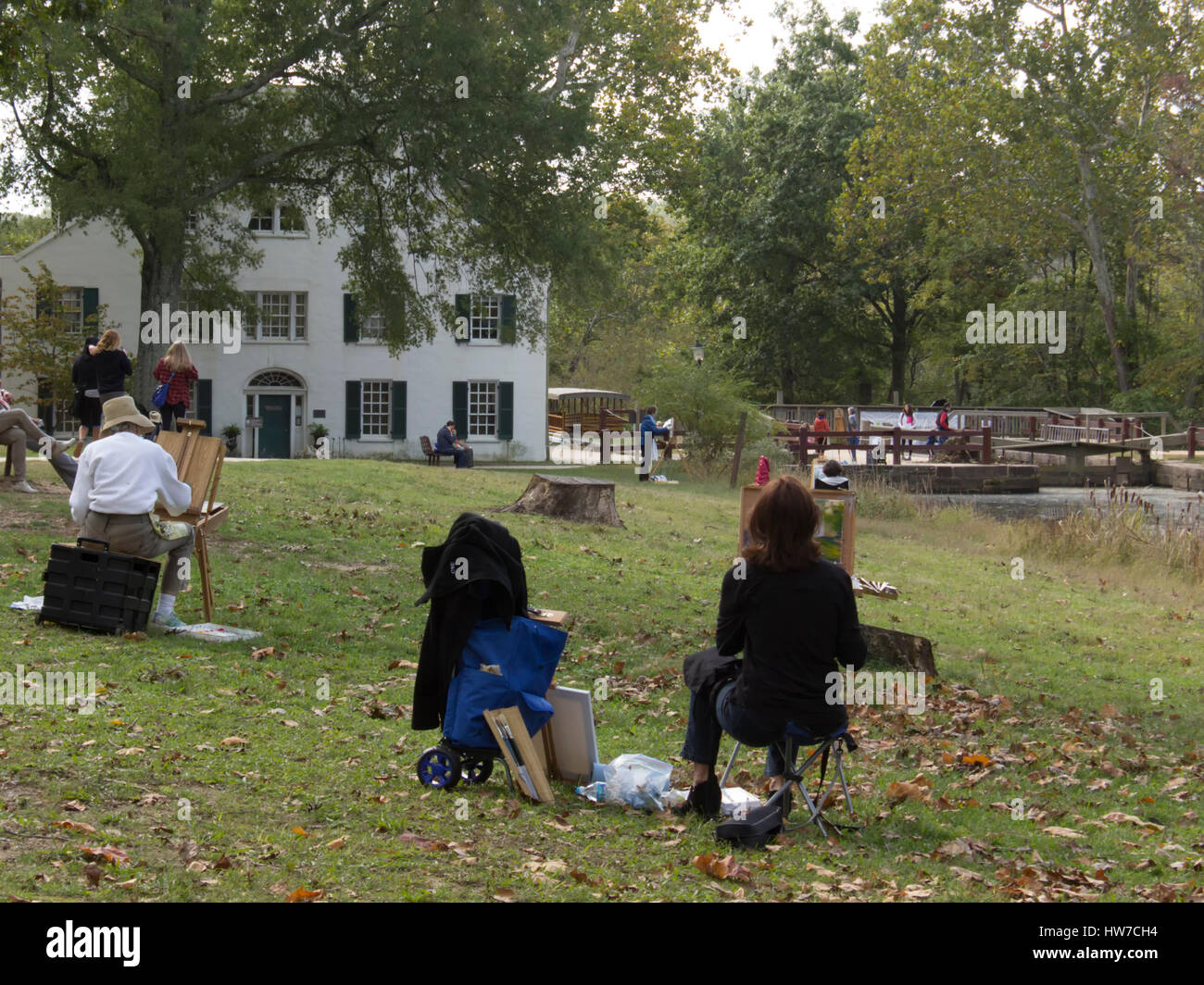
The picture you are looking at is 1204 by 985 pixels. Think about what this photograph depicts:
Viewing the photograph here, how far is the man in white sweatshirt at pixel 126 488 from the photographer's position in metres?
9.03

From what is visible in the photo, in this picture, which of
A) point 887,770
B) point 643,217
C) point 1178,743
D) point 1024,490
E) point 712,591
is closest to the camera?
point 887,770

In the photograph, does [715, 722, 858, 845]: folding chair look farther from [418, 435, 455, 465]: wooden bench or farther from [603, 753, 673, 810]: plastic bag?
[418, 435, 455, 465]: wooden bench

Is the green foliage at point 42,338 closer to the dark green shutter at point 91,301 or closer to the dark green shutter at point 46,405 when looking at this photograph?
the dark green shutter at point 46,405

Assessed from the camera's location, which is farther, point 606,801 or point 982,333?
point 982,333

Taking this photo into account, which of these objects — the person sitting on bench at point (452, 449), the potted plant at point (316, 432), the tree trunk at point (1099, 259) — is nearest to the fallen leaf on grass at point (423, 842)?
the person sitting on bench at point (452, 449)

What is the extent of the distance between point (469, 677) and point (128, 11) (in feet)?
65.4

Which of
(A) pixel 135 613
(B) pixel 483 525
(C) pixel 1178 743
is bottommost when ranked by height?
(C) pixel 1178 743

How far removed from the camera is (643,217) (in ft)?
141

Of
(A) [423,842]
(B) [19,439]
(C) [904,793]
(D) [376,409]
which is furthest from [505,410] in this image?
(A) [423,842]

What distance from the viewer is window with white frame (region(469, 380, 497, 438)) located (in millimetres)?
42031

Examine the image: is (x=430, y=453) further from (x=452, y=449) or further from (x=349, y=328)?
(x=349, y=328)

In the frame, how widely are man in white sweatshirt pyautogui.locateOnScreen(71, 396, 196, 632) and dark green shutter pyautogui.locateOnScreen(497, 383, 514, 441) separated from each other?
32.7m
